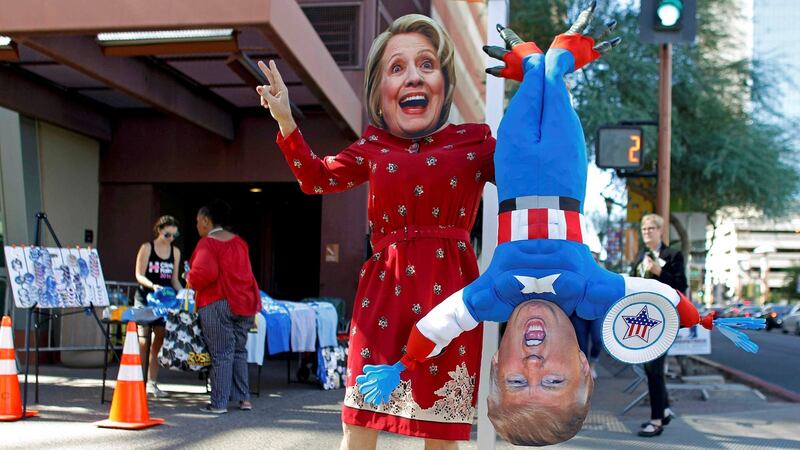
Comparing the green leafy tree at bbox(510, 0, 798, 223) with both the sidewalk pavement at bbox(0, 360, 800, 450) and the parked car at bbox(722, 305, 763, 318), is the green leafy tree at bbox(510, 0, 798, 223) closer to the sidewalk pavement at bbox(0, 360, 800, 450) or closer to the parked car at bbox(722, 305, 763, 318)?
the parked car at bbox(722, 305, 763, 318)

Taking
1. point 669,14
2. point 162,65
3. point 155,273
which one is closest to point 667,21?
point 669,14

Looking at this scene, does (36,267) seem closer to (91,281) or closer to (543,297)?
(91,281)

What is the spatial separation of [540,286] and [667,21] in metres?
6.46

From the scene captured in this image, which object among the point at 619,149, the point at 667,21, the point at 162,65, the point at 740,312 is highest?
the point at 162,65

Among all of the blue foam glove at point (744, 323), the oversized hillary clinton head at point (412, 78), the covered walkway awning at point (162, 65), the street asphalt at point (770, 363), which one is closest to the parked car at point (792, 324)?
the street asphalt at point (770, 363)

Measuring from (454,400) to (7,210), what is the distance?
10.8 metres

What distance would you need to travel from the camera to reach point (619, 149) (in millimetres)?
9164

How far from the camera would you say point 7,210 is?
11.9 meters

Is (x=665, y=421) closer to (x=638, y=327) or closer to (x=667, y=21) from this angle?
(x=667, y=21)

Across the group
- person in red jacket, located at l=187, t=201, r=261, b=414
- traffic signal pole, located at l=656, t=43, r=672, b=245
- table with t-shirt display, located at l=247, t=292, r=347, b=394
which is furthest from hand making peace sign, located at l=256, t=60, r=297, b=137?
traffic signal pole, located at l=656, t=43, r=672, b=245

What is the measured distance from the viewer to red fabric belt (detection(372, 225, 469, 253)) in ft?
9.44

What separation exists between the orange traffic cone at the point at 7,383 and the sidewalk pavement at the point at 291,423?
162mm

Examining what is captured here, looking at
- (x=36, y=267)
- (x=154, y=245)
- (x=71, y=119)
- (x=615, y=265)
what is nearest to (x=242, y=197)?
(x=71, y=119)

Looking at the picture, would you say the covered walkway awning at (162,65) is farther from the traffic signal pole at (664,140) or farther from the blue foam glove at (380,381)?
the blue foam glove at (380,381)
